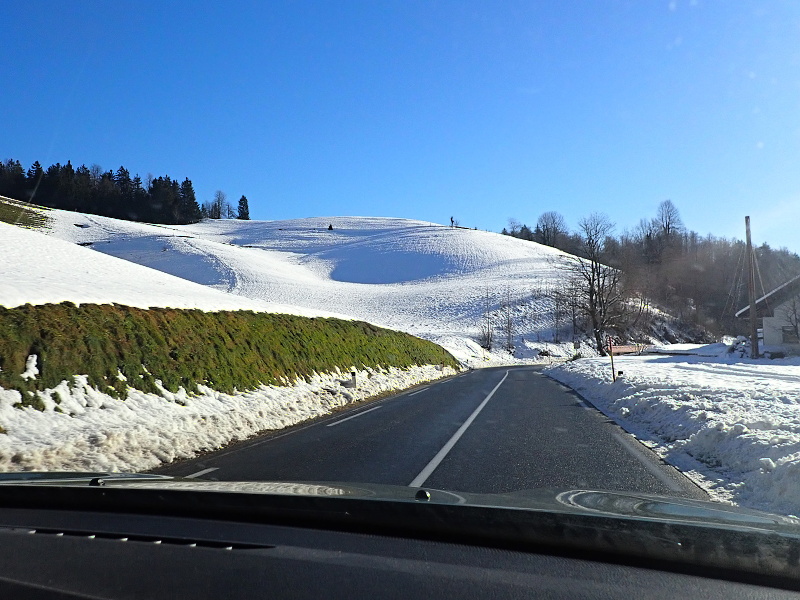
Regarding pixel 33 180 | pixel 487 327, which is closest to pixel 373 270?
pixel 487 327

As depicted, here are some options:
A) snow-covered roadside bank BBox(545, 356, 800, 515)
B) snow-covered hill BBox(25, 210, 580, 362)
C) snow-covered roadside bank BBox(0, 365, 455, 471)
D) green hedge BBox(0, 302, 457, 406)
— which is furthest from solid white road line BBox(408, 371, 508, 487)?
snow-covered hill BBox(25, 210, 580, 362)

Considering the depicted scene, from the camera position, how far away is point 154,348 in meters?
13.5

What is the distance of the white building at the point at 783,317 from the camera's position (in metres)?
34.9

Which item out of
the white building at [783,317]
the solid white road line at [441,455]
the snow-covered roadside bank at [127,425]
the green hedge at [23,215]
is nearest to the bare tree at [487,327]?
the white building at [783,317]

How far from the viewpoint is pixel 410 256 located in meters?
102

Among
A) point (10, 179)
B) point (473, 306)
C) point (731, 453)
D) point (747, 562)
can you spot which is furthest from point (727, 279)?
point (10, 179)

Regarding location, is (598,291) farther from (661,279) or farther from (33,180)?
(33,180)

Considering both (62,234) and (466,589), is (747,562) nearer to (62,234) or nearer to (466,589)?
(466,589)

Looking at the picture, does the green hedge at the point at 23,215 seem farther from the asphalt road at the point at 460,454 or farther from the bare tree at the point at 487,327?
the asphalt road at the point at 460,454

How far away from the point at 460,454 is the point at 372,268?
8904cm

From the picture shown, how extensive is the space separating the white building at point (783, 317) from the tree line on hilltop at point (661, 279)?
3.43 ft

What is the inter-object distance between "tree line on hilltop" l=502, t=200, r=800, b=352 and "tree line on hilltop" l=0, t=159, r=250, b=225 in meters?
103

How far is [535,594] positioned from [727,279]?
79.1 m

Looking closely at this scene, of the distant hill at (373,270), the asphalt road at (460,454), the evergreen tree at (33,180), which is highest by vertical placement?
the evergreen tree at (33,180)
